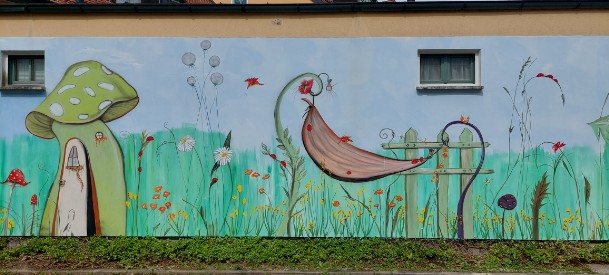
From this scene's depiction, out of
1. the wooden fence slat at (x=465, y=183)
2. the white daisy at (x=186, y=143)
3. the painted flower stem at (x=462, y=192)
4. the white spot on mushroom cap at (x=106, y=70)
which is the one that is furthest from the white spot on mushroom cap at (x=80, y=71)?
the wooden fence slat at (x=465, y=183)

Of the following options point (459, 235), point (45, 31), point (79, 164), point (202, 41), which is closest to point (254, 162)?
point (202, 41)

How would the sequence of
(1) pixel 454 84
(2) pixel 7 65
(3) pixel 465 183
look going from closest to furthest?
(3) pixel 465 183, (1) pixel 454 84, (2) pixel 7 65

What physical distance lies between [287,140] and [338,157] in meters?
0.83

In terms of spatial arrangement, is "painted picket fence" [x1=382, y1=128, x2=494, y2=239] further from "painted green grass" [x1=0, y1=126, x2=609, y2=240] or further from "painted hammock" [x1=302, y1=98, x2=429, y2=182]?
"painted hammock" [x1=302, y1=98, x2=429, y2=182]

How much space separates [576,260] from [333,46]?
4793 mm

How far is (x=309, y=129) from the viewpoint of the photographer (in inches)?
339

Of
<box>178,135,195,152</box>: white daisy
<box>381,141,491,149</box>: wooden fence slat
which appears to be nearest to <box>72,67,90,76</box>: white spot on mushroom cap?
<box>178,135,195,152</box>: white daisy

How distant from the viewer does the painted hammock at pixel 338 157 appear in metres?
8.56

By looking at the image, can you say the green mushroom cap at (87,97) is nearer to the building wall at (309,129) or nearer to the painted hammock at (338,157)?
the building wall at (309,129)

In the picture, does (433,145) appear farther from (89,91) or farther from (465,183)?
(89,91)

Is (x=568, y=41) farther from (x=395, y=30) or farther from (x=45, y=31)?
(x=45, y=31)

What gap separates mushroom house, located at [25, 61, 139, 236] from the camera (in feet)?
28.3

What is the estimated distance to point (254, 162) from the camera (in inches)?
340

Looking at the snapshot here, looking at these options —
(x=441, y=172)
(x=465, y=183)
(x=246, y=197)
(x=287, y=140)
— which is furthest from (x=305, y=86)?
(x=465, y=183)
